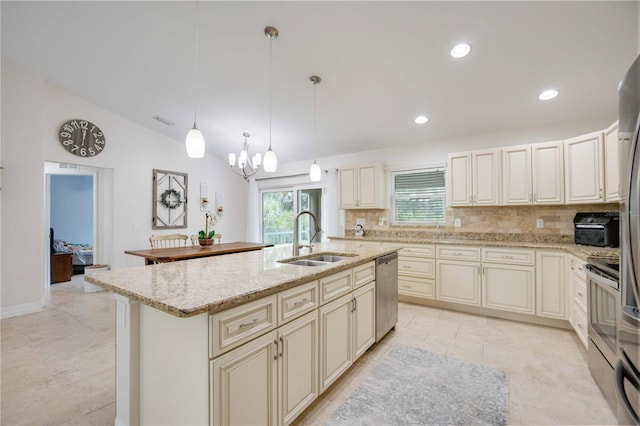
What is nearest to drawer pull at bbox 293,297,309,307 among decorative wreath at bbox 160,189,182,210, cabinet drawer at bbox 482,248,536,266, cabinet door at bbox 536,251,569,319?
cabinet drawer at bbox 482,248,536,266

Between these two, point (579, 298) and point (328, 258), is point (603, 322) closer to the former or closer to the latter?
point (579, 298)

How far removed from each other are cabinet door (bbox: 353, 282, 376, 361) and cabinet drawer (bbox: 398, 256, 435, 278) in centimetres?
153

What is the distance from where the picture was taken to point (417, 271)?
3787mm

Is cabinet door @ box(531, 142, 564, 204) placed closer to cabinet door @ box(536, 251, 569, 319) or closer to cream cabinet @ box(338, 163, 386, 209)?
cabinet door @ box(536, 251, 569, 319)

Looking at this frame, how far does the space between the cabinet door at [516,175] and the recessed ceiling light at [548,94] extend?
56 cm

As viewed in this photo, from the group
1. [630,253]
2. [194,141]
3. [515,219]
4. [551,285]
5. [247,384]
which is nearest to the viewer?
[630,253]

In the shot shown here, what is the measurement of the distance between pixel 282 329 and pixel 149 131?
16.6ft

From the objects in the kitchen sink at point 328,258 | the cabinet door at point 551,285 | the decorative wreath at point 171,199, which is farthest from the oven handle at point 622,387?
the decorative wreath at point 171,199

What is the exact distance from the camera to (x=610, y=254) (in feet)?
7.79

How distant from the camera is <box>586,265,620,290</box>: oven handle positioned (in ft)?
5.46

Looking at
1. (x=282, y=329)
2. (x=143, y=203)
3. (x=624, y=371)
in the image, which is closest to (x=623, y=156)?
(x=624, y=371)

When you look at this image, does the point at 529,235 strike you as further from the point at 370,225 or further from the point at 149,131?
the point at 149,131

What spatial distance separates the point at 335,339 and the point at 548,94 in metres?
3.23

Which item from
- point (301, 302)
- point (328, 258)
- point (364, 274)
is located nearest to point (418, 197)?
point (328, 258)
